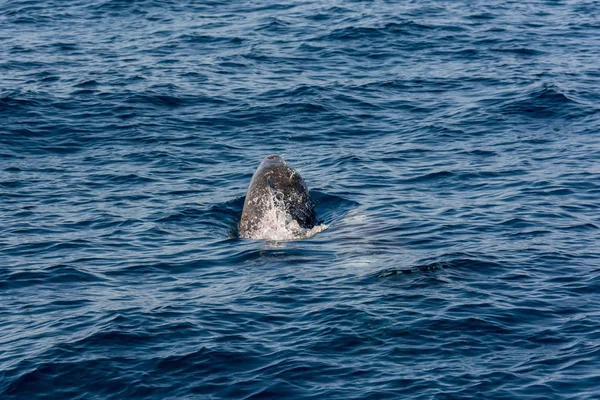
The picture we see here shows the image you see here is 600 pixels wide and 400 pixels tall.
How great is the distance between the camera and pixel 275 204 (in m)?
21.7

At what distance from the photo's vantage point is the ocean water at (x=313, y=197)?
15.0m

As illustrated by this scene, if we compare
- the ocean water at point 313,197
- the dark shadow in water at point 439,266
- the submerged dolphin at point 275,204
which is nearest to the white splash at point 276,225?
the submerged dolphin at point 275,204

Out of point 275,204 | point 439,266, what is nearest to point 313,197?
point 275,204

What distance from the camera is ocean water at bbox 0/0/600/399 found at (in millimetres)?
14969

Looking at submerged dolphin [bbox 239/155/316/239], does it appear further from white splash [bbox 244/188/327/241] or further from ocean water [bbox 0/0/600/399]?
ocean water [bbox 0/0/600/399]

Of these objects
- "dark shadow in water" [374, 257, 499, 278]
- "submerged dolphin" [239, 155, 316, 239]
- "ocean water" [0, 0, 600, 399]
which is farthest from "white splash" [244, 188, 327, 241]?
"dark shadow in water" [374, 257, 499, 278]

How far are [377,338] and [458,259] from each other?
13.2 feet

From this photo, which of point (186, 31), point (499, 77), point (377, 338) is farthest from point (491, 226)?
point (186, 31)

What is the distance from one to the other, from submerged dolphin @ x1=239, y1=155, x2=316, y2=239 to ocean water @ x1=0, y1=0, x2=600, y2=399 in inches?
28.3

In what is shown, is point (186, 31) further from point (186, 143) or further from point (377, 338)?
point (377, 338)

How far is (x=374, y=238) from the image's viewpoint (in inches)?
806

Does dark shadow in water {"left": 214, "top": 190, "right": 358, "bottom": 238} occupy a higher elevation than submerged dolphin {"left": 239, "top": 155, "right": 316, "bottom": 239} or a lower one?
lower

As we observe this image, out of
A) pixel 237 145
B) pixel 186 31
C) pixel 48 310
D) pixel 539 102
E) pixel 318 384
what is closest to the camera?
pixel 318 384

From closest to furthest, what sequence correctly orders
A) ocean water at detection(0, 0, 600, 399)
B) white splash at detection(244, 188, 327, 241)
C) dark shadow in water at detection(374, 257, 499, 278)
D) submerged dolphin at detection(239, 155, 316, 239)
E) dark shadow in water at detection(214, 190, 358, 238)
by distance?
1. ocean water at detection(0, 0, 600, 399)
2. dark shadow in water at detection(374, 257, 499, 278)
3. white splash at detection(244, 188, 327, 241)
4. submerged dolphin at detection(239, 155, 316, 239)
5. dark shadow in water at detection(214, 190, 358, 238)
